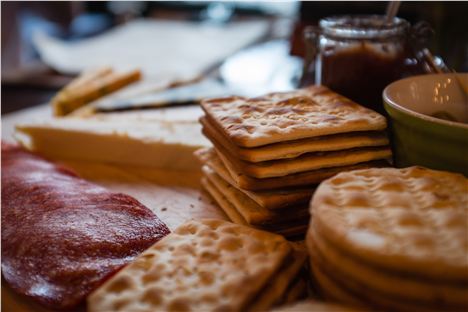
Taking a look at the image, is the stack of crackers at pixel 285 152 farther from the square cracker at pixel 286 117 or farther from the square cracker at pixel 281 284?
the square cracker at pixel 281 284

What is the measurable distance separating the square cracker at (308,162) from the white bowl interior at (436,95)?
0.14m

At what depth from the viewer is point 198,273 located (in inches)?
30.6

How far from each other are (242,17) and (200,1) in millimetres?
455

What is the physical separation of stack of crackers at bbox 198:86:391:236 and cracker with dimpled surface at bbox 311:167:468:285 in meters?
0.13

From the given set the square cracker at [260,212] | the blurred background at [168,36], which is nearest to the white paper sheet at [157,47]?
the blurred background at [168,36]

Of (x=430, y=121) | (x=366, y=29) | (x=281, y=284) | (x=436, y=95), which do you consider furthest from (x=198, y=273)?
(x=366, y=29)

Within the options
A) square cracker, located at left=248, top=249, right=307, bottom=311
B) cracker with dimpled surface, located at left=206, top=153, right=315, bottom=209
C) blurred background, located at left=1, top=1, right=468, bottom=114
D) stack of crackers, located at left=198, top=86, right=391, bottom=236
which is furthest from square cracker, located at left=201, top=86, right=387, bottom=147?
blurred background, located at left=1, top=1, right=468, bottom=114

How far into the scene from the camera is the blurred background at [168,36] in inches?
99.2

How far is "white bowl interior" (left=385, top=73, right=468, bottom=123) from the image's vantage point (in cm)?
113

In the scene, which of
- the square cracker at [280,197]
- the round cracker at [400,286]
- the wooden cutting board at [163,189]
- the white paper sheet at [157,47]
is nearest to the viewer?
the round cracker at [400,286]

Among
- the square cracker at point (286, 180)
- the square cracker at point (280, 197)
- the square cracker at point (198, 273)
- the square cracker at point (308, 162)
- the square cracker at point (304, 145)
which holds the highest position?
the square cracker at point (304, 145)

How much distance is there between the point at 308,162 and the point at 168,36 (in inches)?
103

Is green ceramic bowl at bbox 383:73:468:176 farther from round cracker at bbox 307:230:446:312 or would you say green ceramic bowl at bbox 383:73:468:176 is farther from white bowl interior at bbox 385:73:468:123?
round cracker at bbox 307:230:446:312

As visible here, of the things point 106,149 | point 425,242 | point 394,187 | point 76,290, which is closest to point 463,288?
point 425,242
